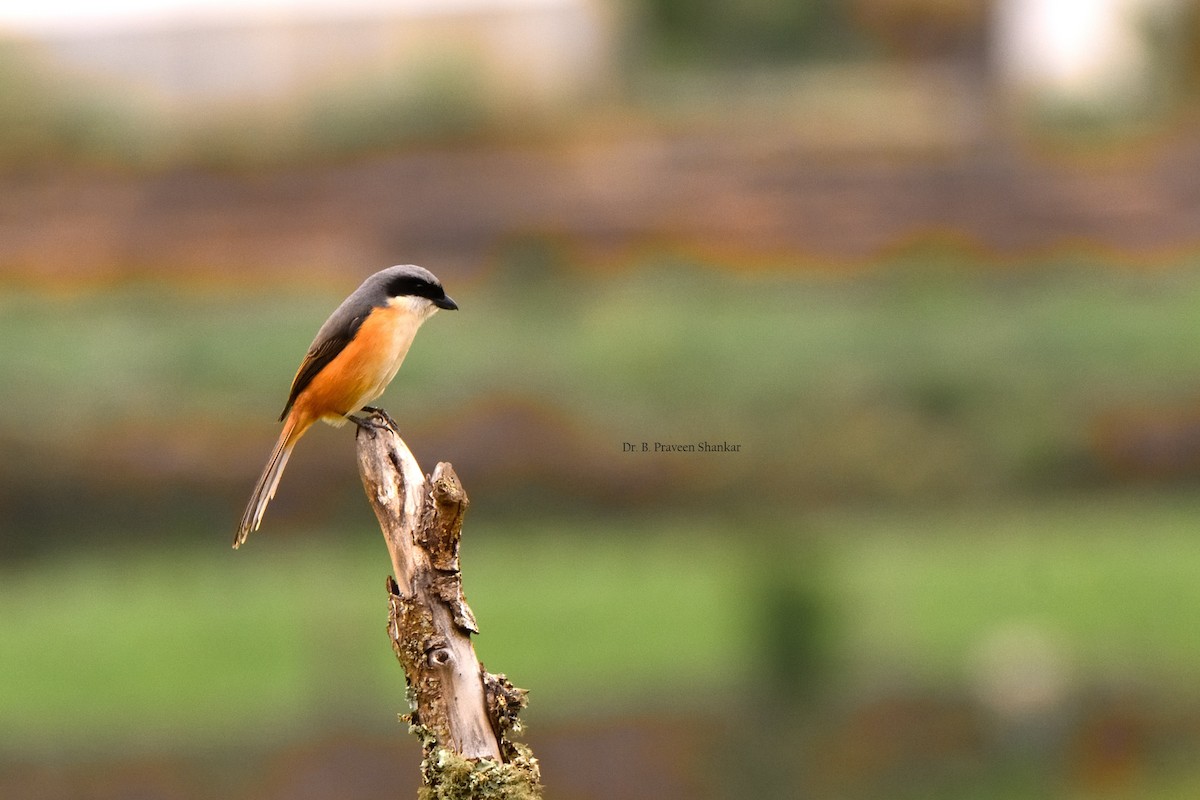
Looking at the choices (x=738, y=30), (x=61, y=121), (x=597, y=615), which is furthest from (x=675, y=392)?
(x=738, y=30)

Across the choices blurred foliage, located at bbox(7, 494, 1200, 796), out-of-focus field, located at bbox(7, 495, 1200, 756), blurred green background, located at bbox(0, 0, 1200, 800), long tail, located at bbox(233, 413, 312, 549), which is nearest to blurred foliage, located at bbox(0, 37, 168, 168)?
Answer: blurred green background, located at bbox(0, 0, 1200, 800)

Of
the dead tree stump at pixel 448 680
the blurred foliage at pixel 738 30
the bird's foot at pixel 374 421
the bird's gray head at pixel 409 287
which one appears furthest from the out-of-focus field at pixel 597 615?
the blurred foliage at pixel 738 30

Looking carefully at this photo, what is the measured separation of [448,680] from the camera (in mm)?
4941

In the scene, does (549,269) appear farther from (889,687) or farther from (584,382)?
(889,687)

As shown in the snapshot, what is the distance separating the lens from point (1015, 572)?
17734mm

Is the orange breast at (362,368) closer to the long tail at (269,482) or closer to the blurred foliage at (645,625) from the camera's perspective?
the long tail at (269,482)

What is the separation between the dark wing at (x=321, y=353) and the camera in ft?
21.2

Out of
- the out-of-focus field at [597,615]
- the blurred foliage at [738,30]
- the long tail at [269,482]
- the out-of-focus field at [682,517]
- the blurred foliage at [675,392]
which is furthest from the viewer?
the blurred foliage at [738,30]

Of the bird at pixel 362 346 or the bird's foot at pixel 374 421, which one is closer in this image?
the bird's foot at pixel 374 421

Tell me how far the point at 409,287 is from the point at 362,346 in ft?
0.96

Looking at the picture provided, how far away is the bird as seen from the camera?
20.9 ft

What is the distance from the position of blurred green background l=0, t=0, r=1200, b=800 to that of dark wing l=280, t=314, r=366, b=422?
299 inches

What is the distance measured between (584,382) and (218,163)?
9168 millimetres

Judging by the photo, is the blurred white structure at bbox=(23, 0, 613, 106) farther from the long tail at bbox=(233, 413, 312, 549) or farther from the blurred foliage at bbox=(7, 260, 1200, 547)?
the long tail at bbox=(233, 413, 312, 549)
